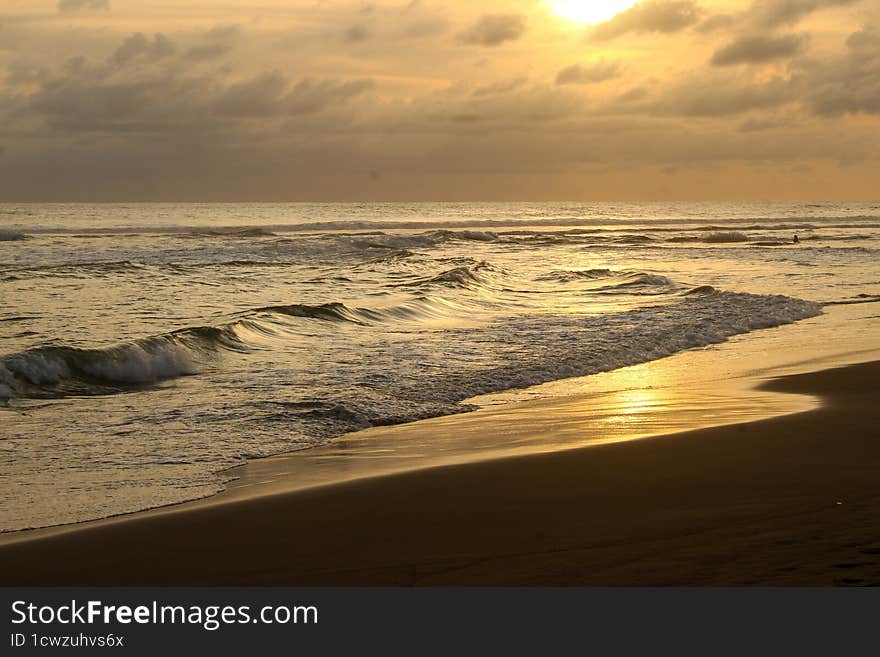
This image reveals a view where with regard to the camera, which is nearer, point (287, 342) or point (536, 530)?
point (536, 530)

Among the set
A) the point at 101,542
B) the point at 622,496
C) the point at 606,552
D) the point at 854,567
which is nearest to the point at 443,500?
the point at 622,496

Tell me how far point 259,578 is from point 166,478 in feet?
8.15

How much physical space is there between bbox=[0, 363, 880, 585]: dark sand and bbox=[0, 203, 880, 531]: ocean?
0.91 m

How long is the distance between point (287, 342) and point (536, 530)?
372 inches

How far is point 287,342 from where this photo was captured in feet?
46.5

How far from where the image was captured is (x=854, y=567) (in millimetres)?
4199

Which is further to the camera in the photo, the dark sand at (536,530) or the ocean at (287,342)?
the ocean at (287,342)

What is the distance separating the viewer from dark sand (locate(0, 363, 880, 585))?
14.6 feet

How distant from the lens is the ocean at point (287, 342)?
24.9ft

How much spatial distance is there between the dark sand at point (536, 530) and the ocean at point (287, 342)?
2.99 feet

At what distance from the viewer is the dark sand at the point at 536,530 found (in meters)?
4.46

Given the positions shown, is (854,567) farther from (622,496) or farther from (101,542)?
(101,542)

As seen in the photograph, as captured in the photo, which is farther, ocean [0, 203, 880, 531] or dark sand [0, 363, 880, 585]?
ocean [0, 203, 880, 531]

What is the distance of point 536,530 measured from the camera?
518 centimetres
